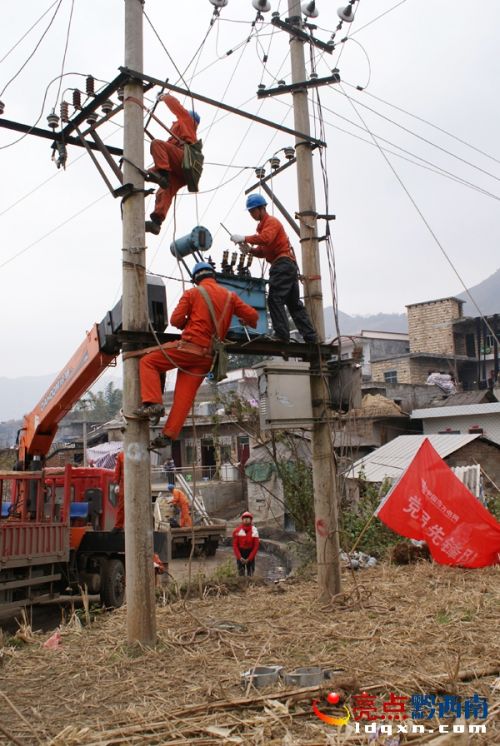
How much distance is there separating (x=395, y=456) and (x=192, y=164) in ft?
44.1

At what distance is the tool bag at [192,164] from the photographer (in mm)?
7242

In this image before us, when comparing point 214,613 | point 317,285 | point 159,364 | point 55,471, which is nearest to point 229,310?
point 159,364

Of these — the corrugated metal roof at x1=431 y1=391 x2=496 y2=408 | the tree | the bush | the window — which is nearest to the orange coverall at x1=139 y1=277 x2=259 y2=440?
the bush

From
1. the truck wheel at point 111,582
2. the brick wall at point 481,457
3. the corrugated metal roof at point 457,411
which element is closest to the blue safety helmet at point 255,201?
the truck wheel at point 111,582

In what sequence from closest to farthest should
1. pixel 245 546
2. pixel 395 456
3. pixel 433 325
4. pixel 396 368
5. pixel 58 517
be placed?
pixel 58 517
pixel 245 546
pixel 395 456
pixel 396 368
pixel 433 325

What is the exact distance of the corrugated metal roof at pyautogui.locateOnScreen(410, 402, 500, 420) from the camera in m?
22.2

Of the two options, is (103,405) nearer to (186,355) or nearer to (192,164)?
(192,164)

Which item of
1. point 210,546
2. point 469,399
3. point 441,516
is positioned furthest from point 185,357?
point 469,399

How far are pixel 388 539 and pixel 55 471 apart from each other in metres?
6.27

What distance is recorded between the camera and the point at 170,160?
23.9 feet

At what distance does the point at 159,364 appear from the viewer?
656cm

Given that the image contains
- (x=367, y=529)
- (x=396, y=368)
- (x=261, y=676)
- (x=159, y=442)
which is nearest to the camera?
(x=261, y=676)

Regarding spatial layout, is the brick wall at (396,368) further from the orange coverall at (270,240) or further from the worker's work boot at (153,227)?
the worker's work boot at (153,227)

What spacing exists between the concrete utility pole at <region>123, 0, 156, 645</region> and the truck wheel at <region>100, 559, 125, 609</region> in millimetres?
5462
